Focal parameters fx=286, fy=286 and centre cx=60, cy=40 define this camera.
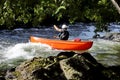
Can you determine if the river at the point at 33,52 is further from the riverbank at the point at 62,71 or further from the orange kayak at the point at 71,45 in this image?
the riverbank at the point at 62,71

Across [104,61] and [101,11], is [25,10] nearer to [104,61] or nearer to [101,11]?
[101,11]

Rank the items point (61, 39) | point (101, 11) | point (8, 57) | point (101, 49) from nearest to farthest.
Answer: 1. point (101, 11)
2. point (61, 39)
3. point (8, 57)
4. point (101, 49)

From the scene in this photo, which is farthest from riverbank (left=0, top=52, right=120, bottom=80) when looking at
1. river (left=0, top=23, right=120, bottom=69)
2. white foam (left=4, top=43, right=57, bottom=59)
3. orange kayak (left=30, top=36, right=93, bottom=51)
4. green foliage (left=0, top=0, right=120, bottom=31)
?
white foam (left=4, top=43, right=57, bottom=59)

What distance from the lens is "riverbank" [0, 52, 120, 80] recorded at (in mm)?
11633

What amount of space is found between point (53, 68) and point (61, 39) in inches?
321

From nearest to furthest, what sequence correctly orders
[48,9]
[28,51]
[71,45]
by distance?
[48,9] → [71,45] → [28,51]

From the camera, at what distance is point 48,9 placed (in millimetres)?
12602

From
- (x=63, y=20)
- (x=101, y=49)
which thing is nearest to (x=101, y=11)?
(x=101, y=49)

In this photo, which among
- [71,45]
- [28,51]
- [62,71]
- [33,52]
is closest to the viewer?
[62,71]

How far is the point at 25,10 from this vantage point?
12.4 metres

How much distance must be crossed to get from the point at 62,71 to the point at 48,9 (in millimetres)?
2797

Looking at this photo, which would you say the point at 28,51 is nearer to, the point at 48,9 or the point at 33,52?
the point at 33,52

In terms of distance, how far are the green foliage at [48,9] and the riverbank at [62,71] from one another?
5.97 feet

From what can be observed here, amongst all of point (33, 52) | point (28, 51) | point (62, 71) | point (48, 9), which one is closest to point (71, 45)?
point (33, 52)
